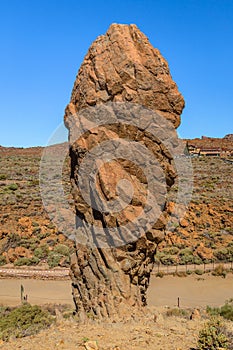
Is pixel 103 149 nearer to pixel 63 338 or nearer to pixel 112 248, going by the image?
pixel 112 248

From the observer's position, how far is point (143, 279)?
6969 millimetres

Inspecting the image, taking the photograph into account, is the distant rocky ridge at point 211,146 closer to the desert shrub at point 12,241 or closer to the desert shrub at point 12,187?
the desert shrub at point 12,187

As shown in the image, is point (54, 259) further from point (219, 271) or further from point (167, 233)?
point (219, 271)

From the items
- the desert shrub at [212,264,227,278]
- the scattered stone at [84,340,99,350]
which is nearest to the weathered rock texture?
the scattered stone at [84,340,99,350]

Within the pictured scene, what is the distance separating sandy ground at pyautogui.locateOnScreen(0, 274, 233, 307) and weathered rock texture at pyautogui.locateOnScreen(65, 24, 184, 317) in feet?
23.2

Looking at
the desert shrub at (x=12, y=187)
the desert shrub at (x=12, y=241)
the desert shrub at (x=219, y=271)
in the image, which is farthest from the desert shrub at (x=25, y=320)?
the desert shrub at (x=12, y=187)

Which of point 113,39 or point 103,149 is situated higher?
point 113,39

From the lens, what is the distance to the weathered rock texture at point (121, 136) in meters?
6.29

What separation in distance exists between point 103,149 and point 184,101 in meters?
1.73

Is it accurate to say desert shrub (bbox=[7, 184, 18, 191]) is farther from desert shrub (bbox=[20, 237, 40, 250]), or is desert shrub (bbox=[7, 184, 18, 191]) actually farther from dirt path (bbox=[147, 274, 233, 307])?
dirt path (bbox=[147, 274, 233, 307])

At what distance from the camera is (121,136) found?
637 cm

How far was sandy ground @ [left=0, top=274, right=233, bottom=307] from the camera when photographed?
43.9 ft

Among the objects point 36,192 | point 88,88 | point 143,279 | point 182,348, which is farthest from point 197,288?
point 36,192

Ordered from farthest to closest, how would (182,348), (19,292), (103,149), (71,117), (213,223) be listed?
(213,223) → (19,292) → (71,117) → (103,149) → (182,348)
